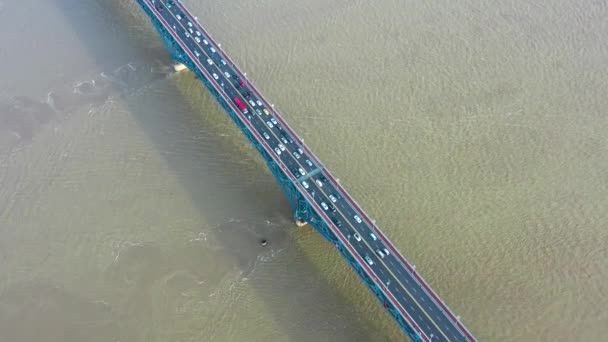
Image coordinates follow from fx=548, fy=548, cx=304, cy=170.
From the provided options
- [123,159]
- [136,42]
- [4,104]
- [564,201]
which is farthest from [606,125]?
[4,104]

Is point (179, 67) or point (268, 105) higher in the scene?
point (179, 67)

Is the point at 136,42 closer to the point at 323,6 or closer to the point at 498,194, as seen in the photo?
the point at 323,6

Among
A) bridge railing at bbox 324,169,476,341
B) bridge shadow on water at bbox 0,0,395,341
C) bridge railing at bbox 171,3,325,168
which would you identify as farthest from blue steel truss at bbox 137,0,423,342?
bridge railing at bbox 171,3,325,168

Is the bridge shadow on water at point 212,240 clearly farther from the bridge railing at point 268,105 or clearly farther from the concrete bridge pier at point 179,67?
the bridge railing at point 268,105

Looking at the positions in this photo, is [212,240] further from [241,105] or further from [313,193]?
[241,105]

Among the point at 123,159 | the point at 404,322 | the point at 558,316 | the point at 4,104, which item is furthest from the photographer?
the point at 4,104

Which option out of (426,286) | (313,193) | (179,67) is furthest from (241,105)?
(426,286)
